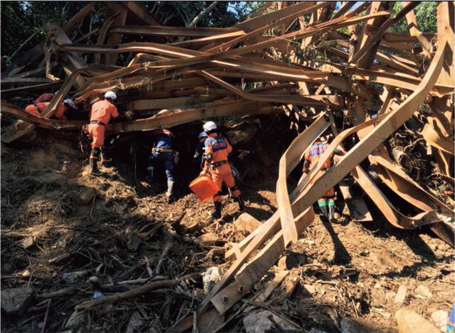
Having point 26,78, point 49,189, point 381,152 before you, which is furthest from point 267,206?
point 26,78

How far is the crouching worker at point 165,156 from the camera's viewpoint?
20.1ft

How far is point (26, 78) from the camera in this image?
22.7 ft

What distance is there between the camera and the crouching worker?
6133mm

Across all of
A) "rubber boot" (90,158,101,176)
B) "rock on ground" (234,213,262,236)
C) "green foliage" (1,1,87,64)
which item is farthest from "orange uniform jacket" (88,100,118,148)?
"green foliage" (1,1,87,64)

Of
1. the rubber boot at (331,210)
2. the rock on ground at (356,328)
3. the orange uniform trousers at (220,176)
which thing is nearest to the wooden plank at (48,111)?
the orange uniform trousers at (220,176)

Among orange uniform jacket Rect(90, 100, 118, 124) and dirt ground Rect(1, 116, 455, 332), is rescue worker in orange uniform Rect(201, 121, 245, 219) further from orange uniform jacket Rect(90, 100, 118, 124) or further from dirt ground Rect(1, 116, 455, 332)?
orange uniform jacket Rect(90, 100, 118, 124)

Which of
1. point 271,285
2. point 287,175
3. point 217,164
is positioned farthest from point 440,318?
point 217,164

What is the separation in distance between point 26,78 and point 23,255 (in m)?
4.52

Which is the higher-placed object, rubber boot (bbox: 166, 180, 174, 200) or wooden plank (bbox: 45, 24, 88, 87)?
wooden plank (bbox: 45, 24, 88, 87)

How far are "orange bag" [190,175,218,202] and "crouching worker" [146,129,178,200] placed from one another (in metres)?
0.57

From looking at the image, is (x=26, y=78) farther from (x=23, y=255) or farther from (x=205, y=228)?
(x=205, y=228)

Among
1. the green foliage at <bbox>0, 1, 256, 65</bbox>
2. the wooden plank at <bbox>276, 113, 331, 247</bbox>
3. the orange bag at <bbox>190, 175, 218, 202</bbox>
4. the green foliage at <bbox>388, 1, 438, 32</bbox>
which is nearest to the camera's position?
the wooden plank at <bbox>276, 113, 331, 247</bbox>

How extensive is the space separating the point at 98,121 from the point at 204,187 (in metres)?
2.12

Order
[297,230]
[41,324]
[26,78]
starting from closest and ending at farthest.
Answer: [41,324] < [297,230] < [26,78]
